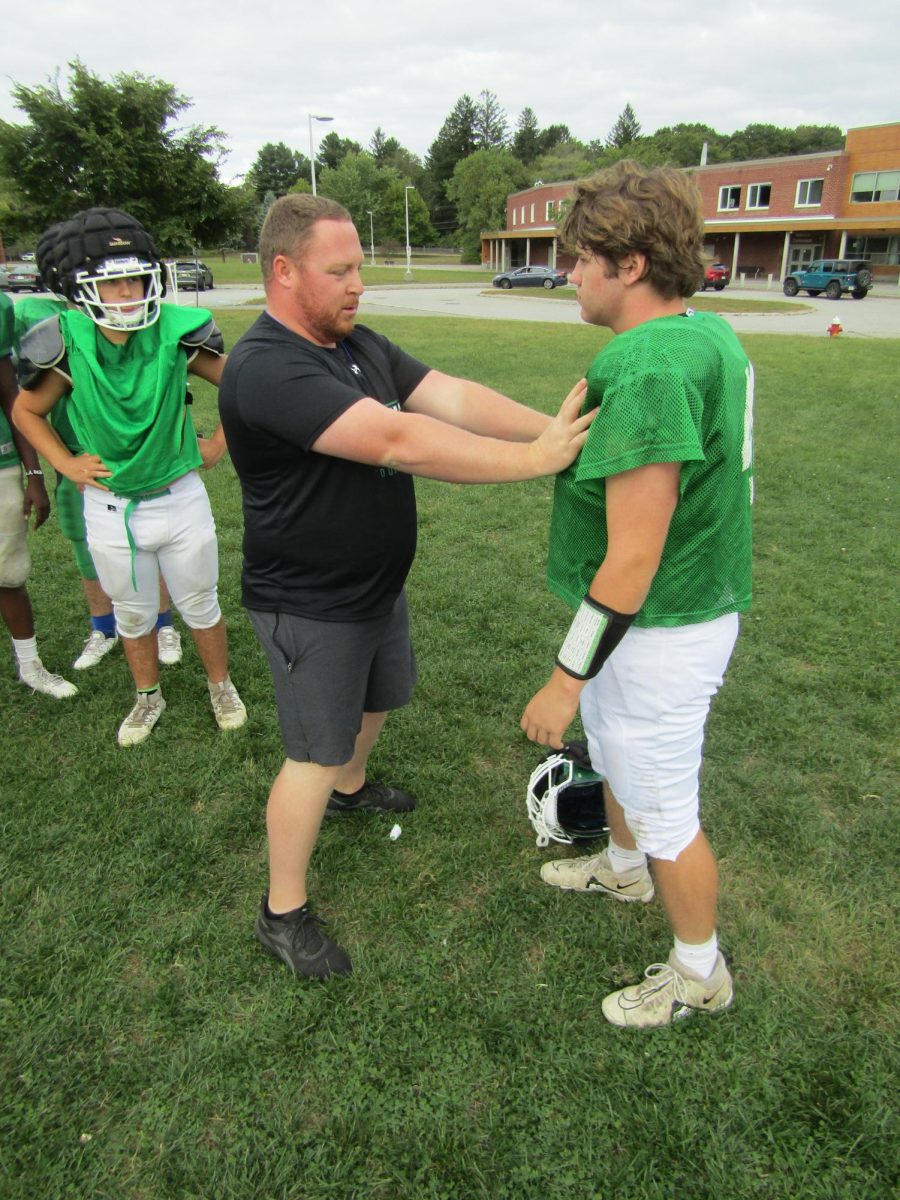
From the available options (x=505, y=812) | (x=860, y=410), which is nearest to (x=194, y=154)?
(x=860, y=410)

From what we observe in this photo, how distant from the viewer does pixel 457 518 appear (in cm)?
633

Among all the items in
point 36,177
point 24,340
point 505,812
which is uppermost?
point 36,177

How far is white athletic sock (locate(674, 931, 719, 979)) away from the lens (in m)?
2.19

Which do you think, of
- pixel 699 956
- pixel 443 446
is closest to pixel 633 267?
pixel 443 446

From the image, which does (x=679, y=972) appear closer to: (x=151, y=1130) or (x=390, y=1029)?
(x=390, y=1029)

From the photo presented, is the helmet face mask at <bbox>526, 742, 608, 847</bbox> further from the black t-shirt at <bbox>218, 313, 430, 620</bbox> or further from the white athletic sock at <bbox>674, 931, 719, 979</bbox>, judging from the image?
the black t-shirt at <bbox>218, 313, 430, 620</bbox>

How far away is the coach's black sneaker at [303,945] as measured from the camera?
2.39 meters

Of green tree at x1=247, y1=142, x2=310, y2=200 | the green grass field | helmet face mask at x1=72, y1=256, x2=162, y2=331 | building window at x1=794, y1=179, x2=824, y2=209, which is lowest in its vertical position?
the green grass field

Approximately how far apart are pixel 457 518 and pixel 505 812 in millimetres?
3545

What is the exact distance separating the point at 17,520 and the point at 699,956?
345 cm

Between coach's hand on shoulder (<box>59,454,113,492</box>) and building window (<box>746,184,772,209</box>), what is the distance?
5137cm

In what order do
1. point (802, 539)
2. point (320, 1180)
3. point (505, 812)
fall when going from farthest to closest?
point (802, 539) < point (505, 812) < point (320, 1180)

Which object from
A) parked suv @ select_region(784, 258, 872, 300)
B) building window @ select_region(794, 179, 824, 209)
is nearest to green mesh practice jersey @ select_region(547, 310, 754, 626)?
parked suv @ select_region(784, 258, 872, 300)

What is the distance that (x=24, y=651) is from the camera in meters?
3.94
